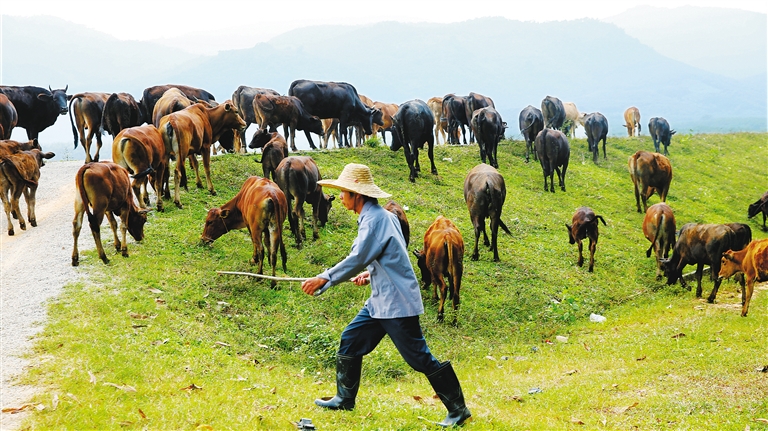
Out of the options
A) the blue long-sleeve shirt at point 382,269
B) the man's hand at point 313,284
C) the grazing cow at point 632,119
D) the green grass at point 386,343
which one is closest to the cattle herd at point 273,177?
the green grass at point 386,343

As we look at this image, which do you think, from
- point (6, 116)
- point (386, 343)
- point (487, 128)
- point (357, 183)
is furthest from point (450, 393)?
point (6, 116)

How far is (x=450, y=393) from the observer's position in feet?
20.4

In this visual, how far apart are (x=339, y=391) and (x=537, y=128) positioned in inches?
833

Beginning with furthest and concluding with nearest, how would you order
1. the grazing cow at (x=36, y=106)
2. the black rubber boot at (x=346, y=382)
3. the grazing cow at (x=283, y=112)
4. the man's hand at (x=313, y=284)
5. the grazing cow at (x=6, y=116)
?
1. the grazing cow at (x=36, y=106)
2. the grazing cow at (x=283, y=112)
3. the grazing cow at (x=6, y=116)
4. the black rubber boot at (x=346, y=382)
5. the man's hand at (x=313, y=284)

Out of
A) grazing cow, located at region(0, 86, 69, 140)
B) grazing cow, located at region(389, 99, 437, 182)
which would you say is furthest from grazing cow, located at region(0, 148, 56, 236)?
grazing cow, located at region(389, 99, 437, 182)

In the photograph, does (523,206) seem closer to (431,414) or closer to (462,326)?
(462,326)

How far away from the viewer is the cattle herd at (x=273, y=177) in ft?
37.0

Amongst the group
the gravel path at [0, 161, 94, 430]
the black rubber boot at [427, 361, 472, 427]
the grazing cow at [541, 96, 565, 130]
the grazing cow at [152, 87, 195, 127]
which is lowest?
the gravel path at [0, 161, 94, 430]

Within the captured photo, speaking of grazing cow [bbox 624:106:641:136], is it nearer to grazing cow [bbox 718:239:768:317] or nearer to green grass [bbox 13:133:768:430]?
green grass [bbox 13:133:768:430]

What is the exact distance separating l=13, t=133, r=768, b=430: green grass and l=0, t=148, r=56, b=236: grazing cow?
2.04 meters

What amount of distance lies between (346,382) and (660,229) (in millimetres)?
10882

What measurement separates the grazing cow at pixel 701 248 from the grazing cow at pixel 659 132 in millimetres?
19484

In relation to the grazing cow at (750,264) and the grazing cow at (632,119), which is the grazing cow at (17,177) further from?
the grazing cow at (632,119)

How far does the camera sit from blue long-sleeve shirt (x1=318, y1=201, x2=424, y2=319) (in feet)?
20.0
